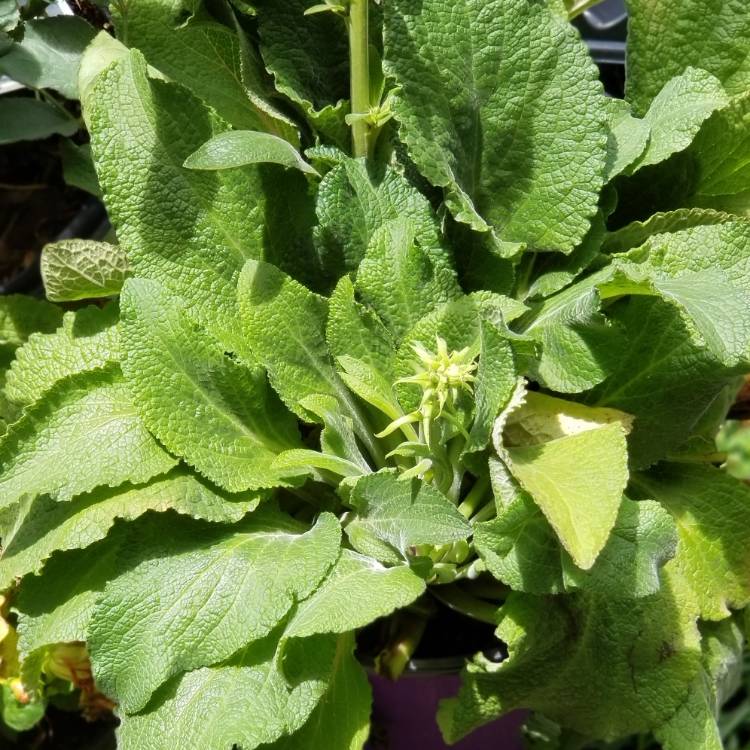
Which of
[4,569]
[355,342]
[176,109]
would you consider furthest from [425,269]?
[4,569]

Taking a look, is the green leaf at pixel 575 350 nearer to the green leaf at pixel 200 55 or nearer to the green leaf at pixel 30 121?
the green leaf at pixel 200 55

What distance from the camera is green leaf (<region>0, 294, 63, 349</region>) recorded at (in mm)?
601

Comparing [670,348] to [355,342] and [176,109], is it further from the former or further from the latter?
[176,109]

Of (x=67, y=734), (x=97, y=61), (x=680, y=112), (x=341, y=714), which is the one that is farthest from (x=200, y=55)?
(x=67, y=734)

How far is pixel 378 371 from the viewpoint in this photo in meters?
0.51

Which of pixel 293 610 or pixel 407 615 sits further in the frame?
pixel 407 615

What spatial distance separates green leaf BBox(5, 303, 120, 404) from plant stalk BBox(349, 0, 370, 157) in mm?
166

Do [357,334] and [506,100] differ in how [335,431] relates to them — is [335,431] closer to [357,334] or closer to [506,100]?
[357,334]

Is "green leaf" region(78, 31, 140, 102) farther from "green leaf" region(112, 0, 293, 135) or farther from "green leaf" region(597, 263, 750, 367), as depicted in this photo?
"green leaf" region(597, 263, 750, 367)

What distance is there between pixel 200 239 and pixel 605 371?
225 millimetres

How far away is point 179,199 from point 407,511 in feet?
0.67

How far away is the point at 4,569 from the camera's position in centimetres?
48

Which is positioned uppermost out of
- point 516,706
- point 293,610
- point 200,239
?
point 200,239

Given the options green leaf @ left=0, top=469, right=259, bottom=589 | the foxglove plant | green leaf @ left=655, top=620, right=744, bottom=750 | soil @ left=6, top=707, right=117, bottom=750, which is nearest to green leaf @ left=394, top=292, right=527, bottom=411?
the foxglove plant
